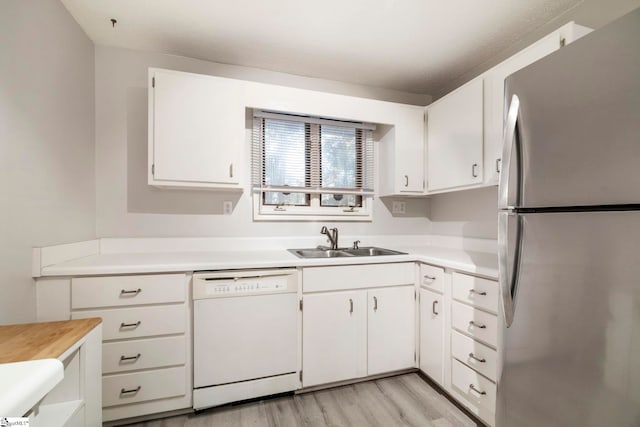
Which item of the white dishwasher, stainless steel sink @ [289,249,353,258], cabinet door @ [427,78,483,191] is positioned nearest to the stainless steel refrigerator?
cabinet door @ [427,78,483,191]

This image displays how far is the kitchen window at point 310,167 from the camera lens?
230 centimetres

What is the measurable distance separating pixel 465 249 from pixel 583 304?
5.12 ft

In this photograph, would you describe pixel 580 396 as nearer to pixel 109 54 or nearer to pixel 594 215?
pixel 594 215

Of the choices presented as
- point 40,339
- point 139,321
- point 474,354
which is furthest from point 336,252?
point 40,339

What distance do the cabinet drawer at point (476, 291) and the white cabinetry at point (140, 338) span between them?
1.66m

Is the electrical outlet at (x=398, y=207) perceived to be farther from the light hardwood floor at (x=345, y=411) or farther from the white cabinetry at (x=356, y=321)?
the light hardwood floor at (x=345, y=411)

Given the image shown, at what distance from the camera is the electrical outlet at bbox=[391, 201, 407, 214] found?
2682 mm

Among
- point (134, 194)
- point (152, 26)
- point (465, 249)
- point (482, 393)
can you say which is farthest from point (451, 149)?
point (134, 194)

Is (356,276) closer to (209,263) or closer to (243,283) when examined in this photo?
(243,283)

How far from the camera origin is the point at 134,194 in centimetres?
205

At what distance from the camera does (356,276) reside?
1903 millimetres

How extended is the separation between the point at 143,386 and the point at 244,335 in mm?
590

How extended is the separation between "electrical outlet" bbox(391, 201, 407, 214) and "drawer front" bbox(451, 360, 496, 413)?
1370 millimetres

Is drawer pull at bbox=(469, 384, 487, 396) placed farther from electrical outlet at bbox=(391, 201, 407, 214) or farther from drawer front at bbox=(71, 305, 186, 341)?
drawer front at bbox=(71, 305, 186, 341)
